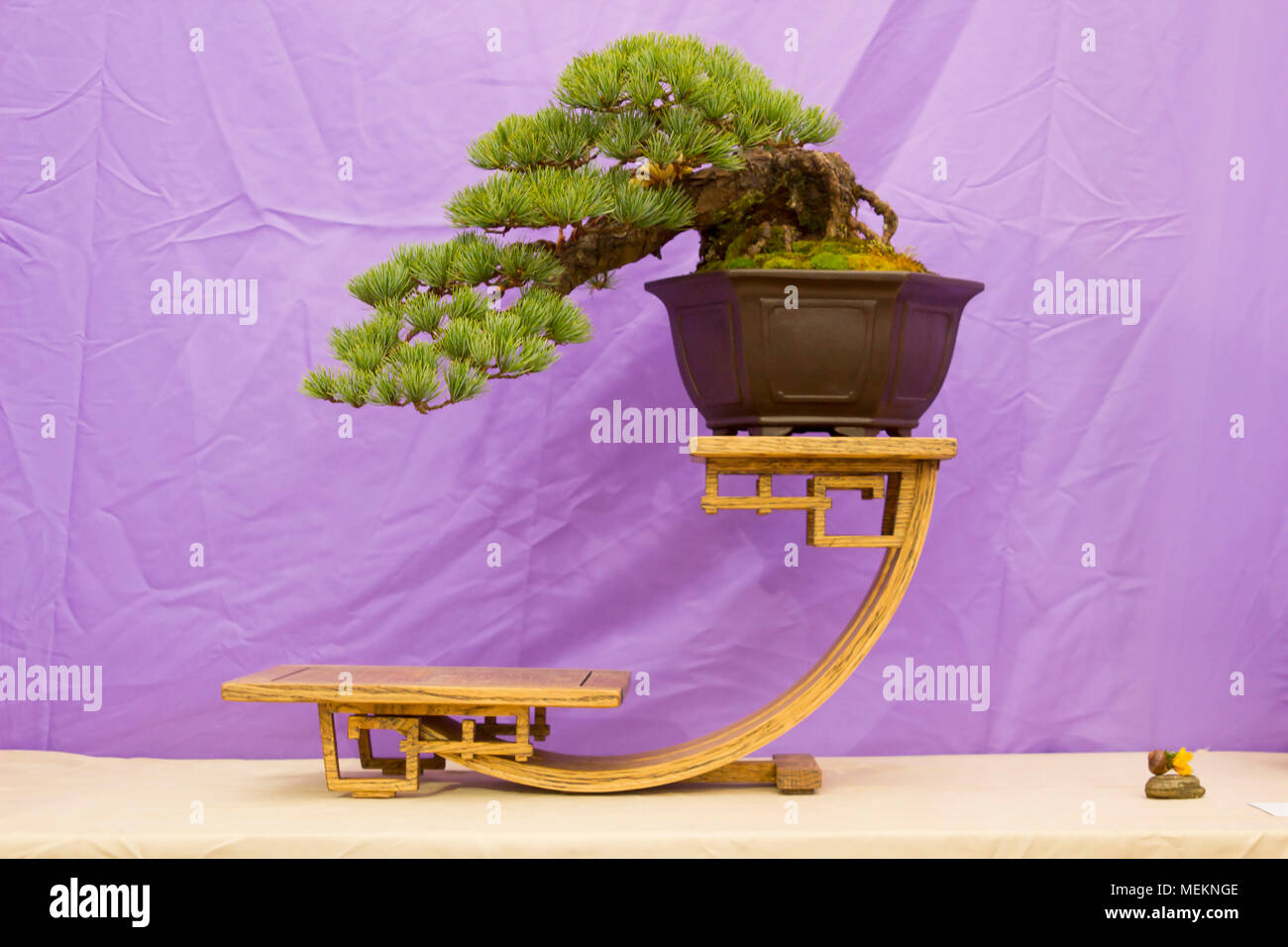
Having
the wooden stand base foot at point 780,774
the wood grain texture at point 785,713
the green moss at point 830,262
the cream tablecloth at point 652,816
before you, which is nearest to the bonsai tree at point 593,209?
the green moss at point 830,262

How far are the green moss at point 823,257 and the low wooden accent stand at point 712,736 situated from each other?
0.25 meters

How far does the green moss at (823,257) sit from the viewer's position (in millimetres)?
1607

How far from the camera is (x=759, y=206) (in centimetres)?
169

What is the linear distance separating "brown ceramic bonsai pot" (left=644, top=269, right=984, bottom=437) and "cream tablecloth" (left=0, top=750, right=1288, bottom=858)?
1.79 ft

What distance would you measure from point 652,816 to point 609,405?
2.78 ft

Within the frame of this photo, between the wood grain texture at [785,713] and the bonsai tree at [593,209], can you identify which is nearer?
the bonsai tree at [593,209]

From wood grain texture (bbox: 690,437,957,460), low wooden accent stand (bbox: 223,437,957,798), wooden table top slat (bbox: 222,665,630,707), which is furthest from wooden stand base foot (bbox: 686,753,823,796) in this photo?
wood grain texture (bbox: 690,437,957,460)

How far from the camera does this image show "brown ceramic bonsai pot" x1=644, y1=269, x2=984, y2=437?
156 centimetres

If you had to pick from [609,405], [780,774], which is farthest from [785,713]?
[609,405]

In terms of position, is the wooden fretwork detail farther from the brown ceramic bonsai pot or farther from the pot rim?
the pot rim

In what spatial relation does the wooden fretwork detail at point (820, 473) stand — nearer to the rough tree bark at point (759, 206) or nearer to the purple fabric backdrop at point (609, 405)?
the rough tree bark at point (759, 206)

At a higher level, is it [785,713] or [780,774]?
[785,713]

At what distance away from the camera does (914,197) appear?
212 centimetres

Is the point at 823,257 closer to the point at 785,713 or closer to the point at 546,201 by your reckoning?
the point at 546,201
